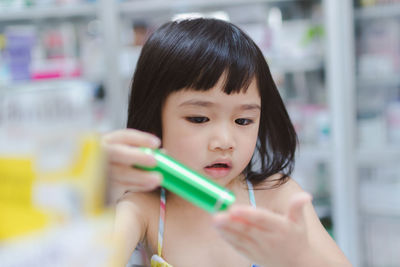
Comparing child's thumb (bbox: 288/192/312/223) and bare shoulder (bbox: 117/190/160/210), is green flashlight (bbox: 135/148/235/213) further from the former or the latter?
bare shoulder (bbox: 117/190/160/210)

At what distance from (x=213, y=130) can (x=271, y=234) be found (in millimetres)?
235

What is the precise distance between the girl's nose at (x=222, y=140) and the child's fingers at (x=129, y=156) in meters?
0.26

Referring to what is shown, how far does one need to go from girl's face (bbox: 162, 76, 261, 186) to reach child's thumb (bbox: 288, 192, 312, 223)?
0.20 metres

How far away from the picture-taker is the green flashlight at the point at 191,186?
0.96 feet

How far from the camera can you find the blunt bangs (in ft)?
2.10

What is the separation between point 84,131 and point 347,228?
6.44 feet

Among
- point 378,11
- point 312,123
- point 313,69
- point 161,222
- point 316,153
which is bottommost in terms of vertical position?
point 316,153

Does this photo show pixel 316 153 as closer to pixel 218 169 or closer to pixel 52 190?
pixel 218 169

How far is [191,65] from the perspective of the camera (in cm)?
65

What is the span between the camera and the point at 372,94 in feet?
6.75

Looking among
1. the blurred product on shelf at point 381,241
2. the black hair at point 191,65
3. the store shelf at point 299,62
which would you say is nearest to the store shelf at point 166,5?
the store shelf at point 299,62

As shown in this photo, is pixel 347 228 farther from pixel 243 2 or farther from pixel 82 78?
pixel 82 78

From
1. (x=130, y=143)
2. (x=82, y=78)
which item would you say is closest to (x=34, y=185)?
(x=130, y=143)

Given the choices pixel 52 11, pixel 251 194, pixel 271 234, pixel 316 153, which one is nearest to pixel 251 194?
pixel 251 194
